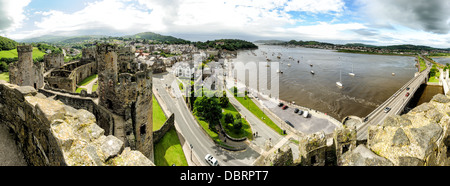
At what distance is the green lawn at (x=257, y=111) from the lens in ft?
98.5

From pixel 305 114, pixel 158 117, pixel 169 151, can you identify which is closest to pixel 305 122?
pixel 305 114

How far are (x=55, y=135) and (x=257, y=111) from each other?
3267cm

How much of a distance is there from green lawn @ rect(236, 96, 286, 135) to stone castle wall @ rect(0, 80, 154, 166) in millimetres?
26152

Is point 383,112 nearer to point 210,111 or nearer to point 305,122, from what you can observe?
point 305,122

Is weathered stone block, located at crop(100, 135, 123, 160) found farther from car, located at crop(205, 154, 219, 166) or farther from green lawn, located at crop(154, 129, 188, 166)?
car, located at crop(205, 154, 219, 166)

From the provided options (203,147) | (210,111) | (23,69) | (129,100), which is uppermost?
(23,69)

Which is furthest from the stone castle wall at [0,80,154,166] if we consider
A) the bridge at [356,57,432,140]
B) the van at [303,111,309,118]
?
the van at [303,111,309,118]

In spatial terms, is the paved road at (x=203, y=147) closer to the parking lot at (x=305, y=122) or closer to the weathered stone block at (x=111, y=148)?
the parking lot at (x=305, y=122)

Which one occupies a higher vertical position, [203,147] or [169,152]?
[169,152]

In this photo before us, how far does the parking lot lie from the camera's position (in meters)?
29.8

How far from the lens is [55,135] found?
4672mm

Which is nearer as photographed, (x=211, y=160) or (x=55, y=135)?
(x=55, y=135)

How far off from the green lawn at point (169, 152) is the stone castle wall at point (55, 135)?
12.1m

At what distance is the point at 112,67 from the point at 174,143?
1037 cm
